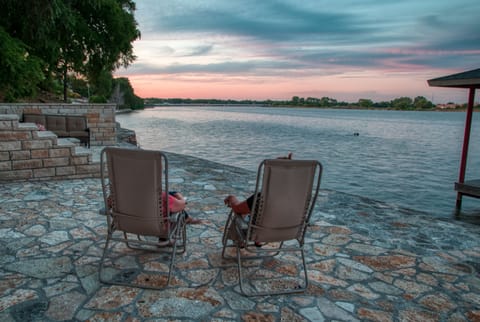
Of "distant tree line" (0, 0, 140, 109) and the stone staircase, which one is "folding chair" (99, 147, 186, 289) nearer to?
the stone staircase

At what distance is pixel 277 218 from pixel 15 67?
1118cm

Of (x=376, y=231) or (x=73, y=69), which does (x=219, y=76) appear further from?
(x=376, y=231)

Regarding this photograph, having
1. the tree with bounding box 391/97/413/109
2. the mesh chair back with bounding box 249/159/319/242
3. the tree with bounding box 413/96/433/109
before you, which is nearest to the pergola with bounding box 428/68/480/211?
the mesh chair back with bounding box 249/159/319/242

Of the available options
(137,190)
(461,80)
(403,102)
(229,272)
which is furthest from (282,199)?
(403,102)

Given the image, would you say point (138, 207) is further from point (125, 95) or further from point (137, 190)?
point (125, 95)

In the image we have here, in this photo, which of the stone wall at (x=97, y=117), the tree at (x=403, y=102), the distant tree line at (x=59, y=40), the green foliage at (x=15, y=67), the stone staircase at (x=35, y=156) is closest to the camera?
the stone staircase at (x=35, y=156)

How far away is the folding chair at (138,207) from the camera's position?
2301 millimetres

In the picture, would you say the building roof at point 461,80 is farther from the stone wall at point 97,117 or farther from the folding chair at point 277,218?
the stone wall at point 97,117

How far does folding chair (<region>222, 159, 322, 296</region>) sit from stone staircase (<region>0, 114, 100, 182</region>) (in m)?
4.19

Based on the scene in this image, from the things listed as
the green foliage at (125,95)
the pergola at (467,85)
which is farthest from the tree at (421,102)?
the pergola at (467,85)

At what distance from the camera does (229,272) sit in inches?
111

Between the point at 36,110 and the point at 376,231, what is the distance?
9.00m

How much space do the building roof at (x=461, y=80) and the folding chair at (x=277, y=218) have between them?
5.06 m

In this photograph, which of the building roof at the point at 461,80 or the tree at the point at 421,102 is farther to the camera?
the tree at the point at 421,102
